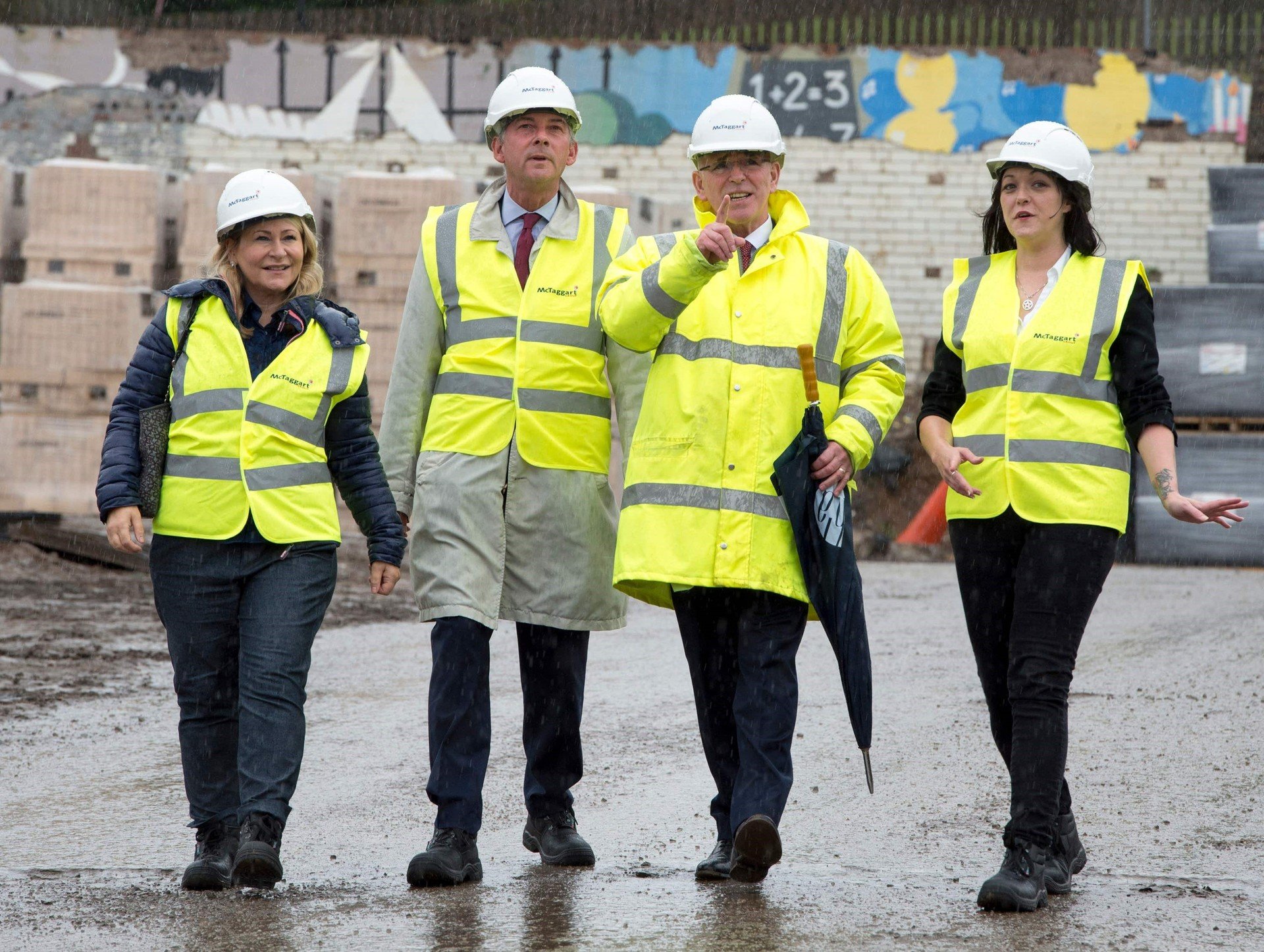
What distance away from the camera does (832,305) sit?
4.13 metres

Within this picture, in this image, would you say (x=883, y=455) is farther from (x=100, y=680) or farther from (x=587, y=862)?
(x=587, y=862)

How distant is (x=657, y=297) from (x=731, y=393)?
304mm

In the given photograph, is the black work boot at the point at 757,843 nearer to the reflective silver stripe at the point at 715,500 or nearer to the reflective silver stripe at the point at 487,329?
the reflective silver stripe at the point at 715,500

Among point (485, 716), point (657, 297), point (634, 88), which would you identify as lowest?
point (485, 716)

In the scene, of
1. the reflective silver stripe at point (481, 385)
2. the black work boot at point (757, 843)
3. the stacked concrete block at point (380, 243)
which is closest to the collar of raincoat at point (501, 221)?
the reflective silver stripe at point (481, 385)

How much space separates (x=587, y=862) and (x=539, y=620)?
600 millimetres

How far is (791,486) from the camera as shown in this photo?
3.93 metres

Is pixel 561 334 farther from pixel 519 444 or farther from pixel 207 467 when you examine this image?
pixel 207 467

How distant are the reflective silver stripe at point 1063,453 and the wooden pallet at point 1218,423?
9.46 metres

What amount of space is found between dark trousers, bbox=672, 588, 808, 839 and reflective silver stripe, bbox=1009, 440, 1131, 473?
24.1 inches

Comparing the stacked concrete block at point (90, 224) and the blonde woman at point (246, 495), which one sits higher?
the stacked concrete block at point (90, 224)

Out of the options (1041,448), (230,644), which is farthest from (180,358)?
(1041,448)

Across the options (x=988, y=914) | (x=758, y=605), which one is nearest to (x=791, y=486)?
(x=758, y=605)

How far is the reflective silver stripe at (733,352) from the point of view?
4.03 meters
